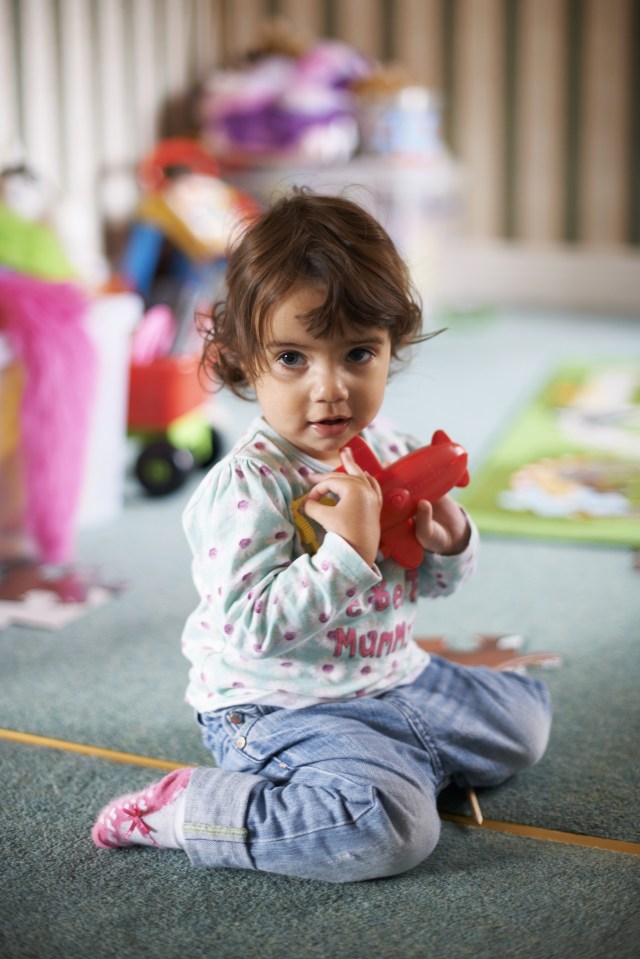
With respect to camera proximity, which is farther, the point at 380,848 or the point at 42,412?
the point at 42,412

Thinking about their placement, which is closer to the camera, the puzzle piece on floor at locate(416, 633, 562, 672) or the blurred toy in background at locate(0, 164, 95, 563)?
the puzzle piece on floor at locate(416, 633, 562, 672)

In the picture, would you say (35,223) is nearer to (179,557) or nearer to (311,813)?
(179,557)

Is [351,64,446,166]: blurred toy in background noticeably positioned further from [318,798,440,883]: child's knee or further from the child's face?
[318,798,440,883]: child's knee

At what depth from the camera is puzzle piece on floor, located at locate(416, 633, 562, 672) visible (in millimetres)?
1217

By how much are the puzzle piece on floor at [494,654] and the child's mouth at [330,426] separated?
409mm

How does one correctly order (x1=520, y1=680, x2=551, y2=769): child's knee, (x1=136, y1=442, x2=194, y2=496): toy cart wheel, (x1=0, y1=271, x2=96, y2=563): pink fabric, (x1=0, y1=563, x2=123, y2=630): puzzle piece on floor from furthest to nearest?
(x1=136, y1=442, x2=194, y2=496): toy cart wheel < (x1=0, y1=271, x2=96, y2=563): pink fabric < (x1=0, y1=563, x2=123, y2=630): puzzle piece on floor < (x1=520, y1=680, x2=551, y2=769): child's knee

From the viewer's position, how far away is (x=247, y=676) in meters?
0.92

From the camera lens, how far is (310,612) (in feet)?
2.76

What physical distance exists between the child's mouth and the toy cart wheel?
0.94 m

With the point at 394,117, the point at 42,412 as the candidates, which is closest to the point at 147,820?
the point at 42,412

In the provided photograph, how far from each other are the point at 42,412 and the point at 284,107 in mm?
1642

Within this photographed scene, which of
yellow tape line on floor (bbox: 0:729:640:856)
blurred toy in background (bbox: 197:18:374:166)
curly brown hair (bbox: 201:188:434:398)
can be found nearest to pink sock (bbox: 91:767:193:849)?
yellow tape line on floor (bbox: 0:729:640:856)

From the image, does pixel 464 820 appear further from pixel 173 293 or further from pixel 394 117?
pixel 394 117

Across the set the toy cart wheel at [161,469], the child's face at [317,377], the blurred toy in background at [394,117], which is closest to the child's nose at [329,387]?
the child's face at [317,377]
